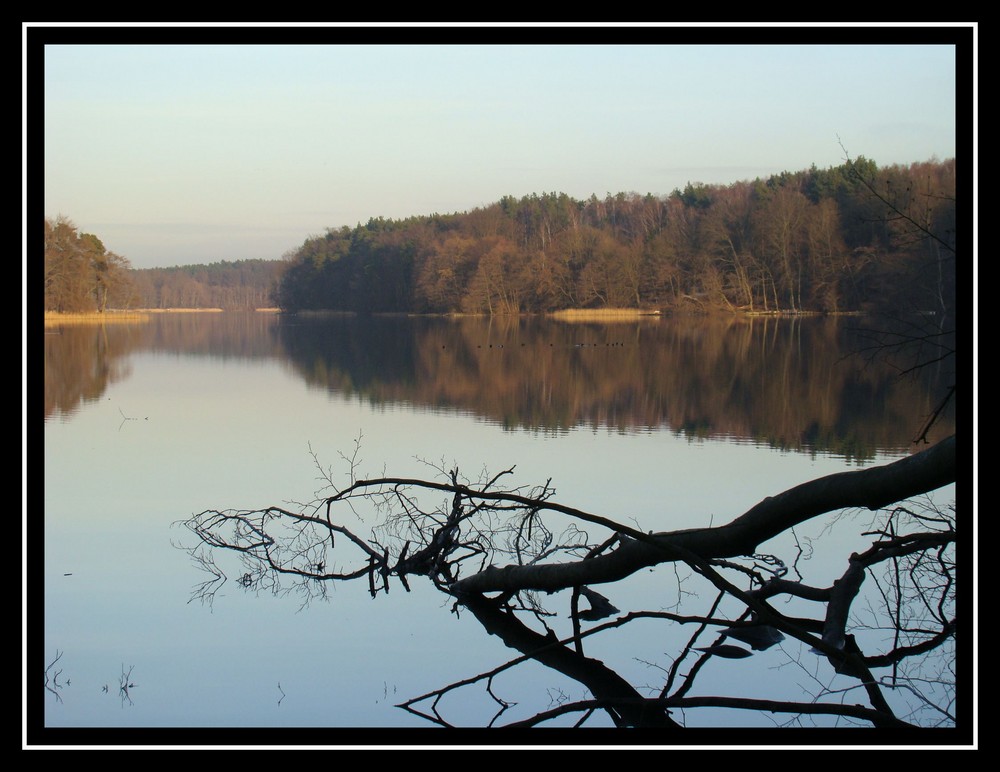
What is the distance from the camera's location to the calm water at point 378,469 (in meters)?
4.73

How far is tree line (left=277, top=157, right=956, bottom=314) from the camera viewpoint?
47906 mm

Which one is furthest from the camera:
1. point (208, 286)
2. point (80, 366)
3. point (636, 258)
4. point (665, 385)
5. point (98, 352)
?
point (208, 286)

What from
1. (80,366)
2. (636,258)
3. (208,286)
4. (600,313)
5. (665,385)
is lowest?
(665,385)

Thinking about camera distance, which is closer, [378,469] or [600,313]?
[378,469]

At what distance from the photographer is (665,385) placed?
57.7 ft

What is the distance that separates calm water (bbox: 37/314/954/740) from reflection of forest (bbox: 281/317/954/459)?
83 mm

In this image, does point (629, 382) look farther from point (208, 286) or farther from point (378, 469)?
point (208, 286)

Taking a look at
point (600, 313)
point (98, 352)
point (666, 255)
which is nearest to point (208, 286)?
point (600, 313)

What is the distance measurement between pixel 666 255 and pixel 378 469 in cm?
5128

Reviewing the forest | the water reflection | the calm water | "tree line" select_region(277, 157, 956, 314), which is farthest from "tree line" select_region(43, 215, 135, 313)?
the calm water

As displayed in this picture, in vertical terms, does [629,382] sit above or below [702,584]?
above
